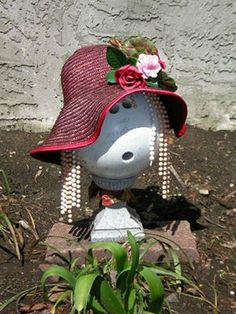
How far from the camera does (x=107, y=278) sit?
2711 mm

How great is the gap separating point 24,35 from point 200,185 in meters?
1.44

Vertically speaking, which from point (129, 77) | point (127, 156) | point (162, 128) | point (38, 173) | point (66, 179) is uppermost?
point (129, 77)

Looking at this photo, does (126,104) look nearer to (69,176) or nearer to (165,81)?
(165,81)

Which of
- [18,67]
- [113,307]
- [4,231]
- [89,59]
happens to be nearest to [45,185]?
[4,231]

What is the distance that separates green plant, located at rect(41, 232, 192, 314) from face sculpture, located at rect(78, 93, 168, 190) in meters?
0.34

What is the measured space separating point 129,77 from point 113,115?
6.3 inches

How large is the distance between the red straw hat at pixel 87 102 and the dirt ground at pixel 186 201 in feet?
1.88

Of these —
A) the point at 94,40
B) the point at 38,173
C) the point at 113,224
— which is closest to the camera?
the point at 113,224

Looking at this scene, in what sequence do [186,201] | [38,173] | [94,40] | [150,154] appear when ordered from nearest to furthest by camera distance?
[150,154]
[186,201]
[38,173]
[94,40]

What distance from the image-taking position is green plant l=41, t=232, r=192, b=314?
7.86 ft

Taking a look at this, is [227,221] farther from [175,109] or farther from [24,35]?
[24,35]

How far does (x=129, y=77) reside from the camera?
267 centimetres

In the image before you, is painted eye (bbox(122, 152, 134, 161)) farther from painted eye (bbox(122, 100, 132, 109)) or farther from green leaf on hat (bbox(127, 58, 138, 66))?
green leaf on hat (bbox(127, 58, 138, 66))

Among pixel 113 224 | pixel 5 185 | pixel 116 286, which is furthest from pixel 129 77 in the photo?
pixel 5 185
